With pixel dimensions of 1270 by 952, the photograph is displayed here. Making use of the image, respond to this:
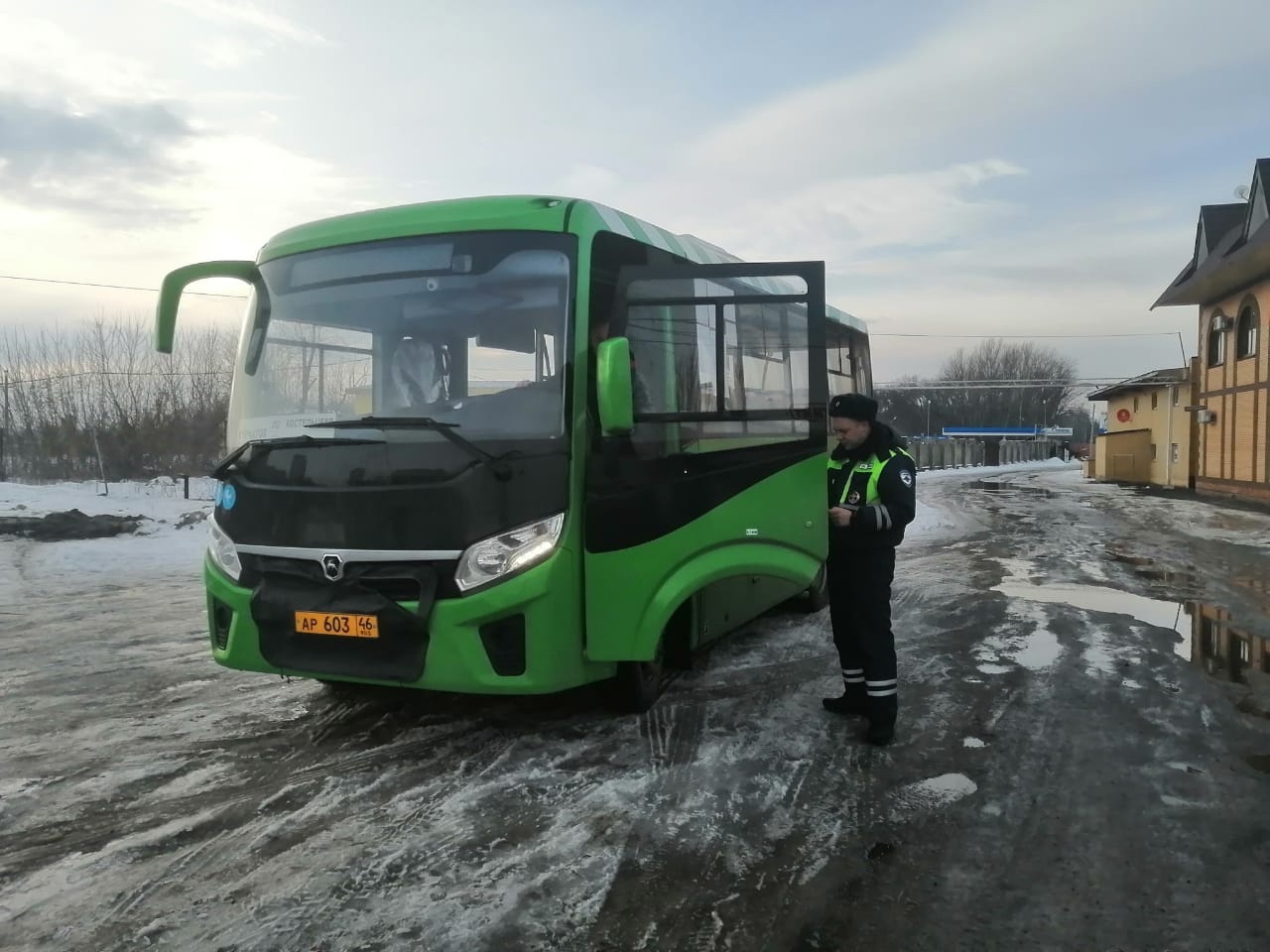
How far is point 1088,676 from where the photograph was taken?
20.4 feet

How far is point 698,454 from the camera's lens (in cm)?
498

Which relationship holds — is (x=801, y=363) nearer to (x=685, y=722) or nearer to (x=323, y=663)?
(x=685, y=722)

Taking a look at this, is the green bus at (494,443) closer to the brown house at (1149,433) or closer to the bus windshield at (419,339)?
the bus windshield at (419,339)

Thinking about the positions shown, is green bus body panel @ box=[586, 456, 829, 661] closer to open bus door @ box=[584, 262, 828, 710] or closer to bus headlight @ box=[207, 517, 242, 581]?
open bus door @ box=[584, 262, 828, 710]

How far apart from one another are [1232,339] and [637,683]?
26.9m

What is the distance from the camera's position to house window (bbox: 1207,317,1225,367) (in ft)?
86.9

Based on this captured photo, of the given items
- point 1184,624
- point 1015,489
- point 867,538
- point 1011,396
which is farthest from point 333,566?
point 1011,396

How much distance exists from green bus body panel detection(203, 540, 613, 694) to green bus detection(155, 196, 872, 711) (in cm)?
1

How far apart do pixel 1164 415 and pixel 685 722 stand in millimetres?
32670

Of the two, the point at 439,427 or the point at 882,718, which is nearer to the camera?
the point at 439,427

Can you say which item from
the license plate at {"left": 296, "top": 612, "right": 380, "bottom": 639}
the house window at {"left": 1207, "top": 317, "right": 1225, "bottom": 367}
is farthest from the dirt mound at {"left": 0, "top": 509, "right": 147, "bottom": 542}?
the house window at {"left": 1207, "top": 317, "right": 1225, "bottom": 367}

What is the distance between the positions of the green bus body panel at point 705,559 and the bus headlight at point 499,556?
0.34 meters

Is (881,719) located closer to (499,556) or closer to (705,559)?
(705,559)

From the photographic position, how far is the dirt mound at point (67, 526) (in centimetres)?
1446
